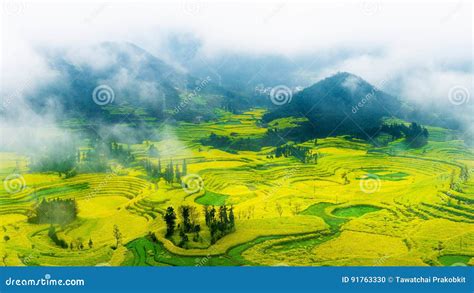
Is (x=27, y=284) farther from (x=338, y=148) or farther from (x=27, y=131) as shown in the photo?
(x=338, y=148)

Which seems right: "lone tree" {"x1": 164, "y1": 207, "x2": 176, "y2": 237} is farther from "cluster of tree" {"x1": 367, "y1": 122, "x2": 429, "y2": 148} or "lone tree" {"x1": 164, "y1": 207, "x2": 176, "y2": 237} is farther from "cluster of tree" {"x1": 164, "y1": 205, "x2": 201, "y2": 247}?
"cluster of tree" {"x1": 367, "y1": 122, "x2": 429, "y2": 148}

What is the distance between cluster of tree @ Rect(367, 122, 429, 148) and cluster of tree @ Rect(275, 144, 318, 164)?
2.94 metres

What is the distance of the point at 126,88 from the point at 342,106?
993 cm

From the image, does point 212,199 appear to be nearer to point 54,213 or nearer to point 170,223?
point 170,223

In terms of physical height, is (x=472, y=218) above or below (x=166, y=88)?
below

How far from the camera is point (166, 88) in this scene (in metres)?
18.9

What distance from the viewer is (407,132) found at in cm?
1989

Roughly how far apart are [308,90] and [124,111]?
8741mm

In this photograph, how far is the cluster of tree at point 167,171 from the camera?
1691cm

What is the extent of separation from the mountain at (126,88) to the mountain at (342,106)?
3.47m

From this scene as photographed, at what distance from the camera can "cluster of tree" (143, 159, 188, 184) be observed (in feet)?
55.5

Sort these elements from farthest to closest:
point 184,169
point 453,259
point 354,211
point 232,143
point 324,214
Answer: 1. point 232,143
2. point 184,169
3. point 354,211
4. point 324,214
5. point 453,259

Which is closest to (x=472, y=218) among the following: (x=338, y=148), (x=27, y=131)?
(x=338, y=148)

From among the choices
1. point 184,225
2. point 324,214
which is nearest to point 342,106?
point 324,214
